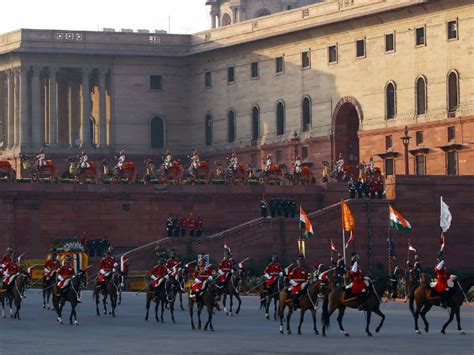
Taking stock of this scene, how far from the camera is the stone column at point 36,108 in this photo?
136000 millimetres

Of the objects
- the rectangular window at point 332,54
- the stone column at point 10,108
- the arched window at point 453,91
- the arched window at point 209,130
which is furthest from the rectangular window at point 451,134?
the stone column at point 10,108

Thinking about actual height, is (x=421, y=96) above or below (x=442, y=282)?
above

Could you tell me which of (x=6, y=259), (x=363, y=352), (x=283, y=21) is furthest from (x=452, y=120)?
(x=363, y=352)

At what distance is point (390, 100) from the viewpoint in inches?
4670

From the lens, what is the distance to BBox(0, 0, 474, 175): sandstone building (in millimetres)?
113875

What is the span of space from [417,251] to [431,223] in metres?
2.15

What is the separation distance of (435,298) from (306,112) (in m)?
69.9

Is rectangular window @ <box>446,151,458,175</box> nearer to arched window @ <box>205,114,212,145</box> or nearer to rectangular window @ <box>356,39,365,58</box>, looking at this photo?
rectangular window @ <box>356,39,365,58</box>

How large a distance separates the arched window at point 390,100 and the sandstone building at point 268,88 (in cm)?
10

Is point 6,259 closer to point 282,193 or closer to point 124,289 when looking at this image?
point 124,289

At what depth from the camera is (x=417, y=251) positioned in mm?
103125

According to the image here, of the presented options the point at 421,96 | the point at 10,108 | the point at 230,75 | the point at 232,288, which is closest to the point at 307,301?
the point at 232,288

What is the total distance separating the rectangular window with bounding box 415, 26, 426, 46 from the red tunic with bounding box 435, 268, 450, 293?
193 feet

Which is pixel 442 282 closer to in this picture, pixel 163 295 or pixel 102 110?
pixel 163 295
